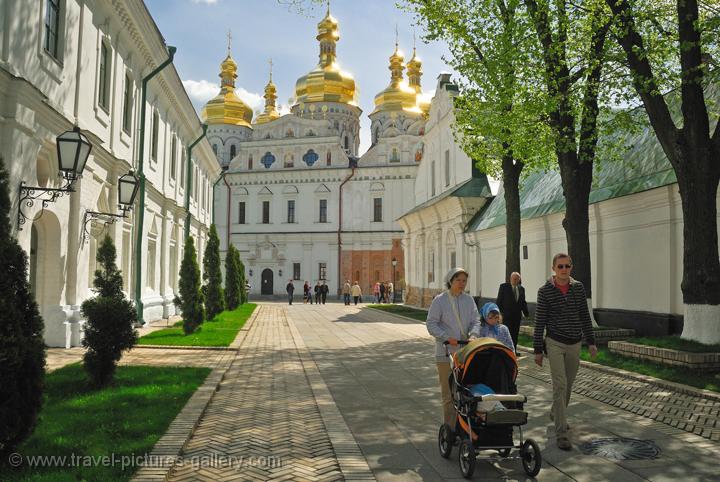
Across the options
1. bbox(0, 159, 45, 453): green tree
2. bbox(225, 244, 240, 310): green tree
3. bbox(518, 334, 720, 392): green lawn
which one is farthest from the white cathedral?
bbox(0, 159, 45, 453): green tree

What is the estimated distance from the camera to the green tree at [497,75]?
14367mm

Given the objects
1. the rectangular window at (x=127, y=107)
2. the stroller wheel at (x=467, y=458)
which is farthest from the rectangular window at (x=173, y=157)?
the stroller wheel at (x=467, y=458)

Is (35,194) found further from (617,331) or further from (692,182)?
(617,331)

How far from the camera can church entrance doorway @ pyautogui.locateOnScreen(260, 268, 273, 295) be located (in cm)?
5762

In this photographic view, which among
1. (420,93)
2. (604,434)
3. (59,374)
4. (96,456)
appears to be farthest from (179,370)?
(420,93)

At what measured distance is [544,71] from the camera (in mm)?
13750

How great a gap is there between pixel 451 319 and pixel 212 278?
1697 centimetres

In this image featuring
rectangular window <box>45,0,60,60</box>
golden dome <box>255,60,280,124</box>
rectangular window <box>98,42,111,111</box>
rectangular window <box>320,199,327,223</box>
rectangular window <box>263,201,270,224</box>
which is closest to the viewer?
rectangular window <box>45,0,60,60</box>

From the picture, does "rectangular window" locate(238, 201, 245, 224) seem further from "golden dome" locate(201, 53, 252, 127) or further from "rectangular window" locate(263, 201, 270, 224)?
"golden dome" locate(201, 53, 252, 127)

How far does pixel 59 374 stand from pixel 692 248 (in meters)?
10.3

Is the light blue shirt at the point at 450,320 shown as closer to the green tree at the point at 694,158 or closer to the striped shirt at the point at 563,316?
the striped shirt at the point at 563,316

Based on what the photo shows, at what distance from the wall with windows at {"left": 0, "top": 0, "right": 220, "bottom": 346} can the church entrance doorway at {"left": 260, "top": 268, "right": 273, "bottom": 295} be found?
3465 cm

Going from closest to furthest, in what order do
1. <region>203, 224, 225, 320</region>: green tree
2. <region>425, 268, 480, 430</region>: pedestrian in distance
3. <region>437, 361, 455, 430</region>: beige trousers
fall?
Result: 1. <region>437, 361, 455, 430</region>: beige trousers
2. <region>425, 268, 480, 430</region>: pedestrian in distance
3. <region>203, 224, 225, 320</region>: green tree

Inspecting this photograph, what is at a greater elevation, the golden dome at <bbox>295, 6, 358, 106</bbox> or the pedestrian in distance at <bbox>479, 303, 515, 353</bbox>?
the golden dome at <bbox>295, 6, 358, 106</bbox>
